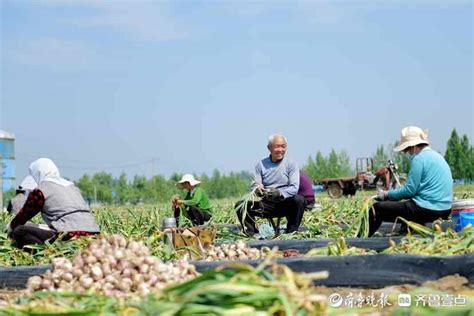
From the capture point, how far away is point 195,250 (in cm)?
668

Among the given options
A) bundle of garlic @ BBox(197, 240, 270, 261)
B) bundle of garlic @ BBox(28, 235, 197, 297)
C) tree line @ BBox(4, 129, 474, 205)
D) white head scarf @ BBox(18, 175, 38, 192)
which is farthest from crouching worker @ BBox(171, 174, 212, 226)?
tree line @ BBox(4, 129, 474, 205)

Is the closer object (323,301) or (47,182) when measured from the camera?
(323,301)

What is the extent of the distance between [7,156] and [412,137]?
1470 cm

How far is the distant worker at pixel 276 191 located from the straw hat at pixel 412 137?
1646 millimetres

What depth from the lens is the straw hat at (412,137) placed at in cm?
726

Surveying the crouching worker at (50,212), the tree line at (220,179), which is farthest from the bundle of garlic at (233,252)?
the tree line at (220,179)

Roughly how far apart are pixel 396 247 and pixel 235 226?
3.98m

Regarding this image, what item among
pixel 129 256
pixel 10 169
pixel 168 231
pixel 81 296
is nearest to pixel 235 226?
pixel 168 231

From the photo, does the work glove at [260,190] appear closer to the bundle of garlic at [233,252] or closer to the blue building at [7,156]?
the bundle of garlic at [233,252]

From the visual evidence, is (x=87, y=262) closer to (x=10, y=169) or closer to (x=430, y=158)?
(x=430, y=158)

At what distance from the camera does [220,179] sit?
189 feet

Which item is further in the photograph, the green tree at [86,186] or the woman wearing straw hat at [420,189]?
the green tree at [86,186]

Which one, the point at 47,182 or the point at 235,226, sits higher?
the point at 47,182

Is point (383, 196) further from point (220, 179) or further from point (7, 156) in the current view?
point (220, 179)
